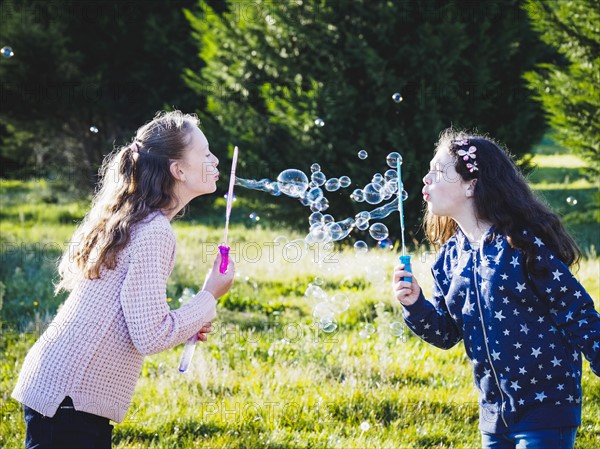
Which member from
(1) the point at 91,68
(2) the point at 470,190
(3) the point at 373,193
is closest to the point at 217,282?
(2) the point at 470,190

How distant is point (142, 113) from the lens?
1223cm

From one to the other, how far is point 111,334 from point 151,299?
189mm

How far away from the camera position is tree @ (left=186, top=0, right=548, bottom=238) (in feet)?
24.0

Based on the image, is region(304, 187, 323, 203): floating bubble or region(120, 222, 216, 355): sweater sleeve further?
region(304, 187, 323, 203): floating bubble

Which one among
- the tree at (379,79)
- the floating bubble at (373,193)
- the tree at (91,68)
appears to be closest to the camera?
the floating bubble at (373,193)

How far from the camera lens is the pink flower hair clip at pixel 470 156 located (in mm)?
2738

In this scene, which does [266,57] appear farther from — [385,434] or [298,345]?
[385,434]

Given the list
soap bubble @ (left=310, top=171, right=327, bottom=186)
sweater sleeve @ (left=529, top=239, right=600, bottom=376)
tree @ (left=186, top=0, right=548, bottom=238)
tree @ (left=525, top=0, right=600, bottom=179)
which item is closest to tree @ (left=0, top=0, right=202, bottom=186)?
tree @ (left=186, top=0, right=548, bottom=238)

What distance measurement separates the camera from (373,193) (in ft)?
12.5

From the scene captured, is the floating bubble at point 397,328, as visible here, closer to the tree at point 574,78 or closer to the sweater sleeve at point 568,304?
the sweater sleeve at point 568,304

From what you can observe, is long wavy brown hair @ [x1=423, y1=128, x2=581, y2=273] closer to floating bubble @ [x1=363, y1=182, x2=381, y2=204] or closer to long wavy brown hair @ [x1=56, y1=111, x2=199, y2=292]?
floating bubble @ [x1=363, y1=182, x2=381, y2=204]

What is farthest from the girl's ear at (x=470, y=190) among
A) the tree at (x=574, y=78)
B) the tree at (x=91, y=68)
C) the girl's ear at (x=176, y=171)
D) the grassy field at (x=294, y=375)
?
the tree at (x=91, y=68)

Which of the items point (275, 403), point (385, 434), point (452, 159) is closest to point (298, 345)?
point (275, 403)

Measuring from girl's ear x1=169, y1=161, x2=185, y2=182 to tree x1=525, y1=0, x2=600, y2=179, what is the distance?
5.13m
